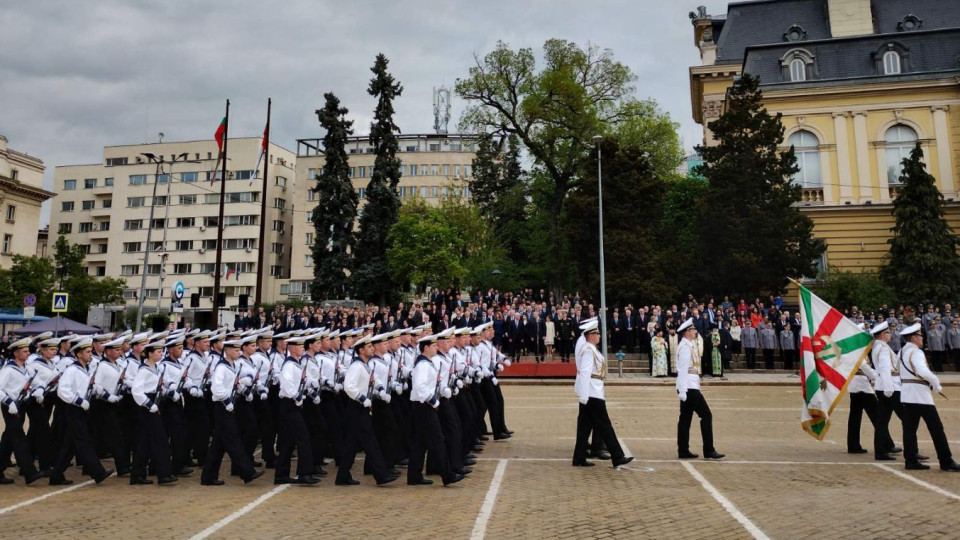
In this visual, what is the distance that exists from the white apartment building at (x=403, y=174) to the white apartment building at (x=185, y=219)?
281 centimetres

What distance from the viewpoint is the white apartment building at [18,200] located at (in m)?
65.8

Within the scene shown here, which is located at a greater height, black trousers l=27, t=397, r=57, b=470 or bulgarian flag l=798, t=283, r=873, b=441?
bulgarian flag l=798, t=283, r=873, b=441

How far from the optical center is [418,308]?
27094 millimetres

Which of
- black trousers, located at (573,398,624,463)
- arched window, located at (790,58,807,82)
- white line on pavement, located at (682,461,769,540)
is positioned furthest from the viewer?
arched window, located at (790,58,807,82)

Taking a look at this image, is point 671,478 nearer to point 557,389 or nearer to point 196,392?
point 196,392

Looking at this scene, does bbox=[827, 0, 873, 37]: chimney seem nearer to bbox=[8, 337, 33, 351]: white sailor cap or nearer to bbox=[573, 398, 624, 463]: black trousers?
bbox=[573, 398, 624, 463]: black trousers

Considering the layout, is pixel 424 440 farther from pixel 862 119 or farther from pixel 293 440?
pixel 862 119

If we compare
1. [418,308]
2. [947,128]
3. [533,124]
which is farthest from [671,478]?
[947,128]

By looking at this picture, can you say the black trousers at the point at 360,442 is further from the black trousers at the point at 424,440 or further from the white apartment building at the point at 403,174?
the white apartment building at the point at 403,174

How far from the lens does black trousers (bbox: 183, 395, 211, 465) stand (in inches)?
404

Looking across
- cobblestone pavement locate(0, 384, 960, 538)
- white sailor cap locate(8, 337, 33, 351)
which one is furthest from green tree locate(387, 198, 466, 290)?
white sailor cap locate(8, 337, 33, 351)

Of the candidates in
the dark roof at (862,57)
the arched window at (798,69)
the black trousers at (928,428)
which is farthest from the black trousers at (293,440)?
the arched window at (798,69)

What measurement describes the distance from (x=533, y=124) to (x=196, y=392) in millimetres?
37849

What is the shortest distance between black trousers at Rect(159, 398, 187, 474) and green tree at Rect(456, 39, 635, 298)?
3525 centimetres
